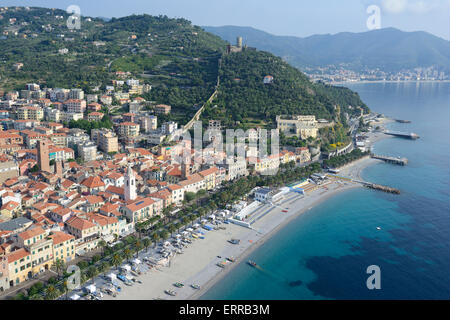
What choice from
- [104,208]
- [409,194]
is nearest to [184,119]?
[104,208]

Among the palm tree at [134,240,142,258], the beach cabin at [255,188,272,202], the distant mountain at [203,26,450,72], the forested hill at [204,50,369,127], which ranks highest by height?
the distant mountain at [203,26,450,72]

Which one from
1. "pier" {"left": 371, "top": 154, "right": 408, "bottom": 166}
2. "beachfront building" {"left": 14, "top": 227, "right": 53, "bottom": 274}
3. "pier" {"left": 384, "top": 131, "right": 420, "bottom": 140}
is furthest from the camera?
"pier" {"left": 384, "top": 131, "right": 420, "bottom": 140}

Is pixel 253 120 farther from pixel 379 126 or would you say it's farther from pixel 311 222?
pixel 379 126

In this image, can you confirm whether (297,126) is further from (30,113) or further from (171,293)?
(171,293)

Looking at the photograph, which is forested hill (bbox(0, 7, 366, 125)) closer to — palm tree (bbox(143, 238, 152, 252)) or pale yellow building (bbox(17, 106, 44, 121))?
pale yellow building (bbox(17, 106, 44, 121))

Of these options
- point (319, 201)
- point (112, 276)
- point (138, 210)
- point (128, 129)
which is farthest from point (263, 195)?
point (128, 129)

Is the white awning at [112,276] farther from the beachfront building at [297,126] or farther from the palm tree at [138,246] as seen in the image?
the beachfront building at [297,126]

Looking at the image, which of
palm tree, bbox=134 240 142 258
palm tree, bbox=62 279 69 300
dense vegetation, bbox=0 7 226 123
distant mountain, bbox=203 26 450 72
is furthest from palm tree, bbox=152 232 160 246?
distant mountain, bbox=203 26 450 72

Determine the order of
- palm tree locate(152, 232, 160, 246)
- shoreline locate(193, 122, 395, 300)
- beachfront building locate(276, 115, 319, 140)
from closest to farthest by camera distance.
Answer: shoreline locate(193, 122, 395, 300) < palm tree locate(152, 232, 160, 246) < beachfront building locate(276, 115, 319, 140)
